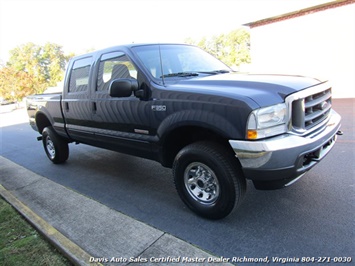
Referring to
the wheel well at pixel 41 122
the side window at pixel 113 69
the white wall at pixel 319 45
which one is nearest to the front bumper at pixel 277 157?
the side window at pixel 113 69

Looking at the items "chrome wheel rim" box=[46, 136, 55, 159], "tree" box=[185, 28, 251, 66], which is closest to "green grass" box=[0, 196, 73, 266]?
"chrome wheel rim" box=[46, 136, 55, 159]

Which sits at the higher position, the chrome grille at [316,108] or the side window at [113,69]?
the side window at [113,69]

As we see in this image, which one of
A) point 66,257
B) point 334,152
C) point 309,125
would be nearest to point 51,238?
point 66,257

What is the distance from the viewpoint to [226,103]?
259 centimetres

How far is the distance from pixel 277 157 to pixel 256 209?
1068mm

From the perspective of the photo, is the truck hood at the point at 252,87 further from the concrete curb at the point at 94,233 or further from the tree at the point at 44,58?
the tree at the point at 44,58

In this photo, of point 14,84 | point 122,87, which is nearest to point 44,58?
point 14,84

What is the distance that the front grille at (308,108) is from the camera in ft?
8.64

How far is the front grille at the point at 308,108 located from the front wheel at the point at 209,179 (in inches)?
28.0

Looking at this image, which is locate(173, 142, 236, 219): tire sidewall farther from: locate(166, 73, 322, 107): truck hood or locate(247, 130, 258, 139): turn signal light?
locate(166, 73, 322, 107): truck hood

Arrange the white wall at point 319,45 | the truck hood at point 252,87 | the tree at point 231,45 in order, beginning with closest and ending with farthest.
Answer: the truck hood at point 252,87, the white wall at point 319,45, the tree at point 231,45

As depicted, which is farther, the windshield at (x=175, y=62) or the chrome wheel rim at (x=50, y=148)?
the chrome wheel rim at (x=50, y=148)

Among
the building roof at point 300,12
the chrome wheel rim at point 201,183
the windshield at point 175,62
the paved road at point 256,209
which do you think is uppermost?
the building roof at point 300,12

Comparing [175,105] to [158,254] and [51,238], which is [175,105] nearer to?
Result: [158,254]
